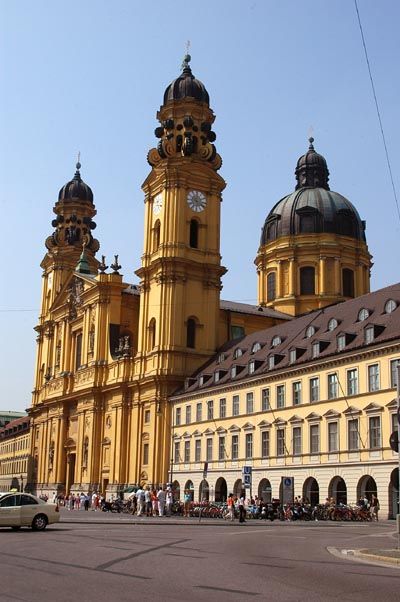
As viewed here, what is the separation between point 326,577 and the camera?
1588 centimetres

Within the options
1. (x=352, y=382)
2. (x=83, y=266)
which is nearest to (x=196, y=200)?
(x=83, y=266)

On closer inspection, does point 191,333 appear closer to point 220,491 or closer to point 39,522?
point 220,491

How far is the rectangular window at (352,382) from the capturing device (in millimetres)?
50344

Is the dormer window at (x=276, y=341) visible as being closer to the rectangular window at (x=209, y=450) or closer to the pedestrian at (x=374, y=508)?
the rectangular window at (x=209, y=450)

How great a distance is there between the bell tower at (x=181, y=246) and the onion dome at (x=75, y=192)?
98.3 feet

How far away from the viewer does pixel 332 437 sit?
52.0 m

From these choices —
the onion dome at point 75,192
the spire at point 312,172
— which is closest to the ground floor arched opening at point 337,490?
the spire at point 312,172

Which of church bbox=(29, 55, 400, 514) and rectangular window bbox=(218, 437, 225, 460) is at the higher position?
church bbox=(29, 55, 400, 514)

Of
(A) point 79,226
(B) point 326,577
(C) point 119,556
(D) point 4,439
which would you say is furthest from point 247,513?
(D) point 4,439

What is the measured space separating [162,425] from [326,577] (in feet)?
188

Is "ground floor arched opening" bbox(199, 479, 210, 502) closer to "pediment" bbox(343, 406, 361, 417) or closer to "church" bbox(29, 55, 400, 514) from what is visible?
A: "church" bbox(29, 55, 400, 514)

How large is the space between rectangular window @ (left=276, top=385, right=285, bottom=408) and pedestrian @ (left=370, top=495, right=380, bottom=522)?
11.6m

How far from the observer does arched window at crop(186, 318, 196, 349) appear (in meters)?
76.4

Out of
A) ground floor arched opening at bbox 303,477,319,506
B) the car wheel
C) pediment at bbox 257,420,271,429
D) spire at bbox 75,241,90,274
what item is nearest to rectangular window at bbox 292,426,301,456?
ground floor arched opening at bbox 303,477,319,506
